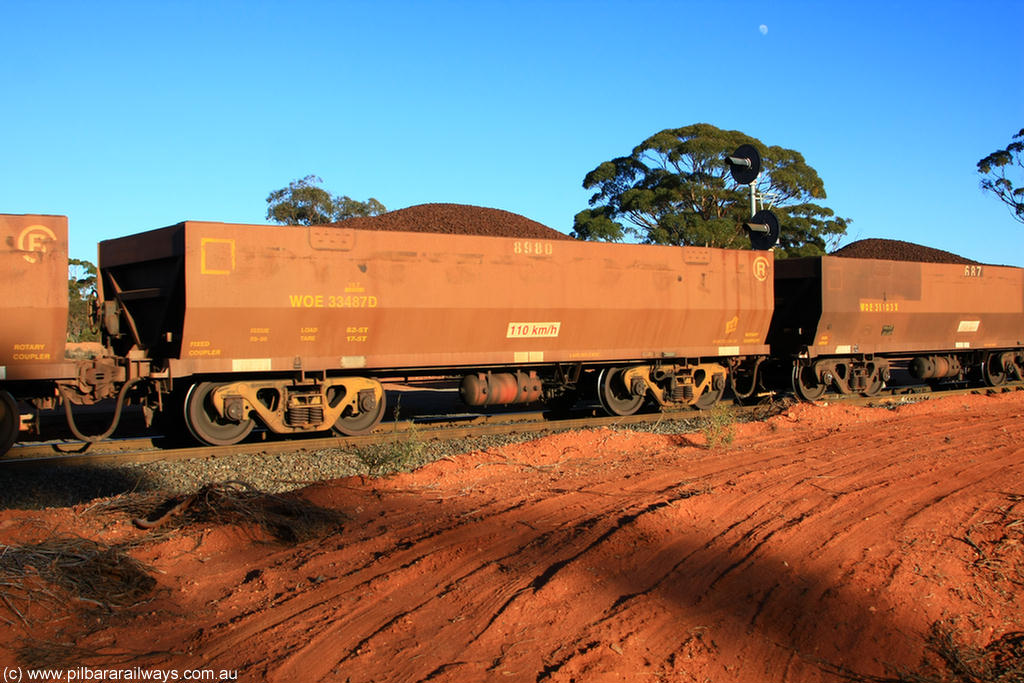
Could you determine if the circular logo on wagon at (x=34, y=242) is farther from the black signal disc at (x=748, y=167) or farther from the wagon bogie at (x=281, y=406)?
the black signal disc at (x=748, y=167)

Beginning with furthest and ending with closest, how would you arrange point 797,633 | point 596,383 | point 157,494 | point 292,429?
point 596,383
point 292,429
point 157,494
point 797,633

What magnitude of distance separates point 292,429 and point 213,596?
6.43m

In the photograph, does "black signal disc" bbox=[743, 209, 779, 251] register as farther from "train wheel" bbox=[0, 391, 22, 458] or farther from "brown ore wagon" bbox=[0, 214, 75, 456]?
"train wheel" bbox=[0, 391, 22, 458]

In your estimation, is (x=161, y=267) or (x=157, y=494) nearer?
(x=157, y=494)

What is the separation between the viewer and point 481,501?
22.7 feet

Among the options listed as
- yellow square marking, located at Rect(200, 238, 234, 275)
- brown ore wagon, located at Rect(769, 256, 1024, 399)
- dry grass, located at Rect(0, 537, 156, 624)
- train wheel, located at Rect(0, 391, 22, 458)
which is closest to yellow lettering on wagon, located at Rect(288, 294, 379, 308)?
yellow square marking, located at Rect(200, 238, 234, 275)

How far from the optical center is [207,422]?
10.7 meters

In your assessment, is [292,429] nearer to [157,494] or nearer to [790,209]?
[157,494]

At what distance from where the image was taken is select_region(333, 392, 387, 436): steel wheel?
38.3 feet

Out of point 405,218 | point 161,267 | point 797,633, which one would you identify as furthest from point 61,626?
point 405,218

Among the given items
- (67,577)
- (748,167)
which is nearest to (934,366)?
(748,167)

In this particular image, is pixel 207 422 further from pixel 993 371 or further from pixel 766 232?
pixel 993 371

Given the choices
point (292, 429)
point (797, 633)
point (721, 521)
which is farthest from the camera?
point (292, 429)

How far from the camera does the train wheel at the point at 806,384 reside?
646 inches
